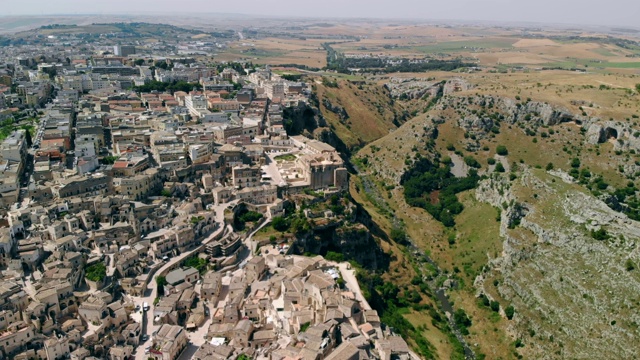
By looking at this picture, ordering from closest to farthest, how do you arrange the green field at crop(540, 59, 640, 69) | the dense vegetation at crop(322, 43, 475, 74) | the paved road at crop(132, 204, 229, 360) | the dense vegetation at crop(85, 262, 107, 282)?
the paved road at crop(132, 204, 229, 360)
the dense vegetation at crop(85, 262, 107, 282)
the dense vegetation at crop(322, 43, 475, 74)
the green field at crop(540, 59, 640, 69)

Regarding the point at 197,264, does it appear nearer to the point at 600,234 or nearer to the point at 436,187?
the point at 600,234

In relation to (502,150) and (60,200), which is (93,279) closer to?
(60,200)

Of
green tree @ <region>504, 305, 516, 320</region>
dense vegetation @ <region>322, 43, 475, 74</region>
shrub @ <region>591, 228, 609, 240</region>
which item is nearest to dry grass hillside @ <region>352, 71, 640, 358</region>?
shrub @ <region>591, 228, 609, 240</region>

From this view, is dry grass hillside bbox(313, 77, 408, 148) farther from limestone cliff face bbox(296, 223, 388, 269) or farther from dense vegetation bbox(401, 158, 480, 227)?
limestone cliff face bbox(296, 223, 388, 269)

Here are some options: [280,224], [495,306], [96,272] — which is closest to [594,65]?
[495,306]

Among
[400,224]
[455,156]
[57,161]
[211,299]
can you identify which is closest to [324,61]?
[455,156]

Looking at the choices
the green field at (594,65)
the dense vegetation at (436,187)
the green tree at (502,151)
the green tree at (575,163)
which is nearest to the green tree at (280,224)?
the dense vegetation at (436,187)
